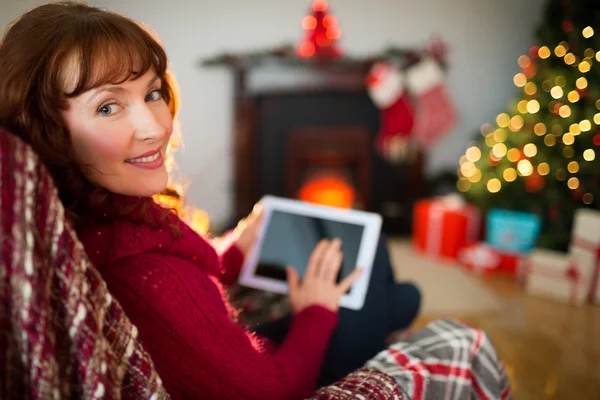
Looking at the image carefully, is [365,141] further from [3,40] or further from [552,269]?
[3,40]

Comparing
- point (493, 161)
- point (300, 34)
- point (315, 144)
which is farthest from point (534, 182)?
point (300, 34)

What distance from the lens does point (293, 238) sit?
1171 mm

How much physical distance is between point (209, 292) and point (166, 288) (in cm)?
8

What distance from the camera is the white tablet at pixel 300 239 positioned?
1.08m

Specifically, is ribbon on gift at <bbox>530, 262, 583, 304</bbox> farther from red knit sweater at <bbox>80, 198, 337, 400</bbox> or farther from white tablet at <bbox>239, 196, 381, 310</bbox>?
red knit sweater at <bbox>80, 198, 337, 400</bbox>

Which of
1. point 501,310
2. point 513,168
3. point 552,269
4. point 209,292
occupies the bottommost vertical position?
point 501,310

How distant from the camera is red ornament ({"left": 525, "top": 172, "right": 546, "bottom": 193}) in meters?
2.49

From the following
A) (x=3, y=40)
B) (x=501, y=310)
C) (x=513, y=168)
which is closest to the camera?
(x=3, y=40)

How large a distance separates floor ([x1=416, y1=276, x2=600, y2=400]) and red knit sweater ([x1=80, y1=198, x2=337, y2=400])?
114cm

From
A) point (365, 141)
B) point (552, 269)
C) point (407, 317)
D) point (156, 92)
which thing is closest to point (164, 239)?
point (156, 92)

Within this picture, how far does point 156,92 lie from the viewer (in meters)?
0.83

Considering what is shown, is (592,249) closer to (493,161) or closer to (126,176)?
(493,161)

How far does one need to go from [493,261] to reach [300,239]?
1731mm

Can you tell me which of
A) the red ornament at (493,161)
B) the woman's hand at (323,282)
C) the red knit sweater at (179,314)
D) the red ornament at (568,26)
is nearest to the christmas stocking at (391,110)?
the red ornament at (493,161)
